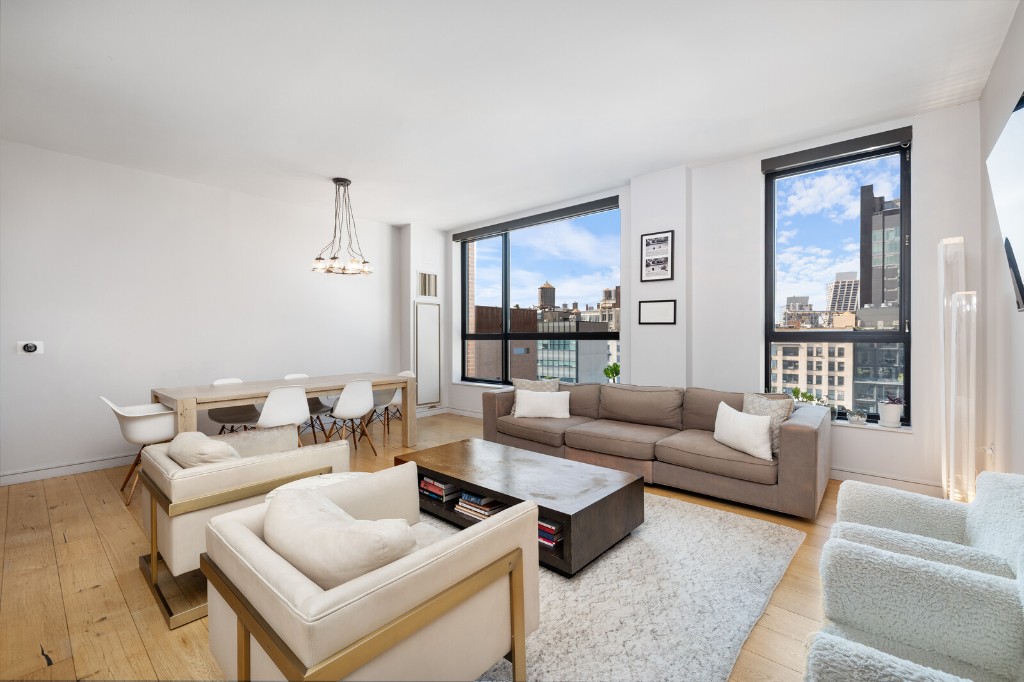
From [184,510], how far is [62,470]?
3.46m

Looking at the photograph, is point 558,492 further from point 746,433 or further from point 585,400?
point 585,400

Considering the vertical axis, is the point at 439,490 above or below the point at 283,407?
below

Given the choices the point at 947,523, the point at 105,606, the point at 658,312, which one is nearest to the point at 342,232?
the point at 658,312

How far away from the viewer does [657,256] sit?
4.70 metres

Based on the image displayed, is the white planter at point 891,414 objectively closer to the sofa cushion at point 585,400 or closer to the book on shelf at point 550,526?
the sofa cushion at point 585,400

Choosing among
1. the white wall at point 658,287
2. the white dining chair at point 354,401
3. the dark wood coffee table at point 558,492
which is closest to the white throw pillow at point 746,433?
the dark wood coffee table at point 558,492

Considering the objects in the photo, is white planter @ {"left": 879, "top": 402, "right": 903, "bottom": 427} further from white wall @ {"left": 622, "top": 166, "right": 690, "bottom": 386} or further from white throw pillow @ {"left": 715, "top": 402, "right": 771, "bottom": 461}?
white wall @ {"left": 622, "top": 166, "right": 690, "bottom": 386}

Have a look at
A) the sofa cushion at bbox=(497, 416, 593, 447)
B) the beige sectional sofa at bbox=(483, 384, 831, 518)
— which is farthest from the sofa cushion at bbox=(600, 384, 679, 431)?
the sofa cushion at bbox=(497, 416, 593, 447)

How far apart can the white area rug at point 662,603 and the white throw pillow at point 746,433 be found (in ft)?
1.61

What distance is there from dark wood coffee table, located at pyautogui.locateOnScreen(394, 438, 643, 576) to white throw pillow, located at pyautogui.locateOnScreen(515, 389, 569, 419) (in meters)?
1.14

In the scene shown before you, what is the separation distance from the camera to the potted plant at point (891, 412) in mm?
3553

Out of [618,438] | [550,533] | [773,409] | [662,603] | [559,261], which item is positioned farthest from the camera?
[559,261]

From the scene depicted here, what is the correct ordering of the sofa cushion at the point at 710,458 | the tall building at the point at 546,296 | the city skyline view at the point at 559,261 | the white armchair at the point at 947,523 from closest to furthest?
the white armchair at the point at 947,523 < the sofa cushion at the point at 710,458 < the city skyline view at the point at 559,261 < the tall building at the point at 546,296

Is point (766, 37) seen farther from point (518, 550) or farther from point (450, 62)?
point (518, 550)
